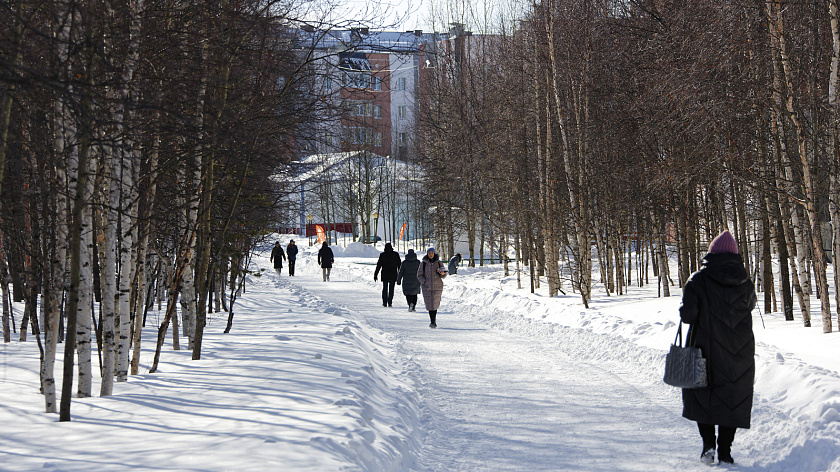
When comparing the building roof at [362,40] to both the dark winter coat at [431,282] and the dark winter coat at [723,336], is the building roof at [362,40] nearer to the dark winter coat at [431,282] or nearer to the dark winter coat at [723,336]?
the dark winter coat at [723,336]

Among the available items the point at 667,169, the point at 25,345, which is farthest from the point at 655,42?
the point at 25,345

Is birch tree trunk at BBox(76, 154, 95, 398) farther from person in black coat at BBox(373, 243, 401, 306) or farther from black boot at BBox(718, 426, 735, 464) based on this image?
person in black coat at BBox(373, 243, 401, 306)

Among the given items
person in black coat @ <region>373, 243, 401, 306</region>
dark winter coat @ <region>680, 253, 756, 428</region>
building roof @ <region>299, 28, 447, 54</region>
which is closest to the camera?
dark winter coat @ <region>680, 253, 756, 428</region>

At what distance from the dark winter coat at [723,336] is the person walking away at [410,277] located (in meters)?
13.7

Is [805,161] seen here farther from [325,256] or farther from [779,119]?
[325,256]

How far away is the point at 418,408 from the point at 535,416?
1279mm

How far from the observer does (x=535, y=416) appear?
7254 mm

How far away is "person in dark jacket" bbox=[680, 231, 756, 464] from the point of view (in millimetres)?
5727

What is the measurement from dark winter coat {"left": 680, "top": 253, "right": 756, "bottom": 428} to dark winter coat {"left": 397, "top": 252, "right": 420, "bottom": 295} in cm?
1363

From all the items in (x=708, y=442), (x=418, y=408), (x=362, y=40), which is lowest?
(x=418, y=408)

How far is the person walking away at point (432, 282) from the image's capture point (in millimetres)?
16000

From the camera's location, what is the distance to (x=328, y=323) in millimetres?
14172

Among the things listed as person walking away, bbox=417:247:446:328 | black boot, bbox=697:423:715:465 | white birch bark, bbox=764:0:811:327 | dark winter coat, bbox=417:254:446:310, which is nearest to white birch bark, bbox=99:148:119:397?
black boot, bbox=697:423:715:465

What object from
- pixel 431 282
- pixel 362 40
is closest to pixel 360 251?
pixel 431 282
